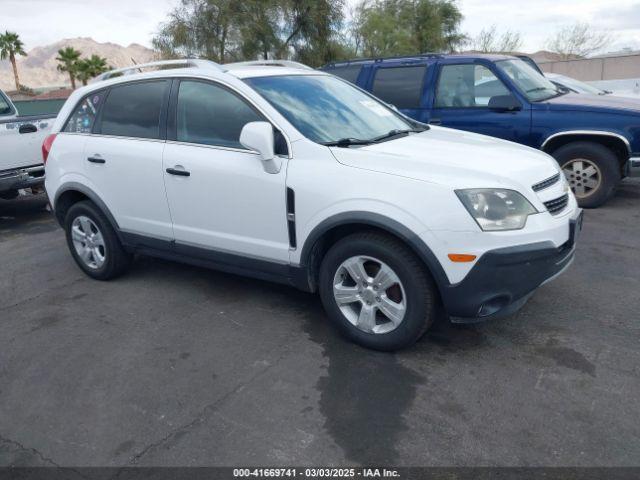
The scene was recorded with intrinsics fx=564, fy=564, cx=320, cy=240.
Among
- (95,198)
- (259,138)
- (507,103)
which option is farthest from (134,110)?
(507,103)

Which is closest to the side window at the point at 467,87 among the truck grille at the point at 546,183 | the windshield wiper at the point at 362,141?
the windshield wiper at the point at 362,141

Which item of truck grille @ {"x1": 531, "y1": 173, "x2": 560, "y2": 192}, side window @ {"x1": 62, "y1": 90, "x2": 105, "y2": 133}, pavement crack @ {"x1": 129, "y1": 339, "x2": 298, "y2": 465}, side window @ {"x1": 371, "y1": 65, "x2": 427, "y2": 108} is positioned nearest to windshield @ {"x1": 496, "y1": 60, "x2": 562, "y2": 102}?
side window @ {"x1": 371, "y1": 65, "x2": 427, "y2": 108}

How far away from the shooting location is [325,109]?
402 centimetres

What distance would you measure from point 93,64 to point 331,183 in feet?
175

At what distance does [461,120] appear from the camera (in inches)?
268

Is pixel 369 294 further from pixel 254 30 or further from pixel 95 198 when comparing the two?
pixel 254 30

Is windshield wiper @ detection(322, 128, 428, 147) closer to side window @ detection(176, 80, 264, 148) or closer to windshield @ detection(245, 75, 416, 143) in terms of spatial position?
windshield @ detection(245, 75, 416, 143)

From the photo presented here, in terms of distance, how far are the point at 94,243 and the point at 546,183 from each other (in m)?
3.73

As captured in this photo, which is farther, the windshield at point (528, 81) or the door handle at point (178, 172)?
the windshield at point (528, 81)

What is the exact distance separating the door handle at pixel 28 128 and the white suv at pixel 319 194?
9.22 feet

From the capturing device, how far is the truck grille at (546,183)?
134 inches

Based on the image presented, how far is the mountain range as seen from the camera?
124m

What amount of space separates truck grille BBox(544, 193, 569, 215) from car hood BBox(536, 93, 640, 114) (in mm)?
3206

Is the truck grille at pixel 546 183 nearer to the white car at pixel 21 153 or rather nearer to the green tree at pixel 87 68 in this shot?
the white car at pixel 21 153
